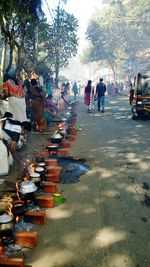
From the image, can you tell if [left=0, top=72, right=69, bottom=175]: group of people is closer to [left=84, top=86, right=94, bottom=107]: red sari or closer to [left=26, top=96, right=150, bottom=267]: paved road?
[left=26, top=96, right=150, bottom=267]: paved road

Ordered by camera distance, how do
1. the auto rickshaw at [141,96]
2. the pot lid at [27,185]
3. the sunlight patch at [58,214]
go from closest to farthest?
the sunlight patch at [58,214] → the pot lid at [27,185] → the auto rickshaw at [141,96]

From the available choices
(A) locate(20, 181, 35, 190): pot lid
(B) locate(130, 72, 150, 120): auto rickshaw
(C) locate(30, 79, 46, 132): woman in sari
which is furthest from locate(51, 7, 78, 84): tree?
(A) locate(20, 181, 35, 190): pot lid

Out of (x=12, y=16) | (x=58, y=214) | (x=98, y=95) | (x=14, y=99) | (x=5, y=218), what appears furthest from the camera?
(x=98, y=95)

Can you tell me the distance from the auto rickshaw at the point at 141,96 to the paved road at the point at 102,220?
6.65m

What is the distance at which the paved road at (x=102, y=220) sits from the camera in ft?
13.0

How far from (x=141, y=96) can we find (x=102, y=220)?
11092 mm

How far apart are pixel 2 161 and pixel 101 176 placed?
219 centimetres

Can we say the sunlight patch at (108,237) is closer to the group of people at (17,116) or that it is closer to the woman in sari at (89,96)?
the group of people at (17,116)

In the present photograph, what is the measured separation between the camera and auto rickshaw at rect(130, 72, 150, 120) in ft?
49.5

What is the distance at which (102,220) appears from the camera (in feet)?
16.2

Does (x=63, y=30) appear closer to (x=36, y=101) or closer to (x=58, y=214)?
(x=36, y=101)

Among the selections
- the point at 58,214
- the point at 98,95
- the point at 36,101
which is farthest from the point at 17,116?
the point at 98,95

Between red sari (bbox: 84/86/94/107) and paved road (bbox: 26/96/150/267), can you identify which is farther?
red sari (bbox: 84/86/94/107)

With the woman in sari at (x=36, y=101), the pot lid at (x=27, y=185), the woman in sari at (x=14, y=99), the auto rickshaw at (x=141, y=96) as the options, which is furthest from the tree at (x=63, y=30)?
the pot lid at (x=27, y=185)
